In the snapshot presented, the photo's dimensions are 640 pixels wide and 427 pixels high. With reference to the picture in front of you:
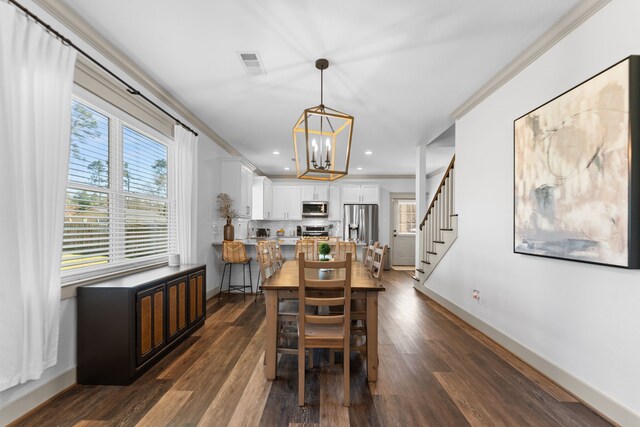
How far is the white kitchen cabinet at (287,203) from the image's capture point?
8.25 metres

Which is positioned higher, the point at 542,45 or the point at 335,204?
the point at 542,45

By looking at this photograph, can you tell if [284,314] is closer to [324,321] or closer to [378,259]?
[324,321]

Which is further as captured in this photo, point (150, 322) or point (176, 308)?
point (176, 308)

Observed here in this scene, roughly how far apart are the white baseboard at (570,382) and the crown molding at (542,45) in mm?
2584

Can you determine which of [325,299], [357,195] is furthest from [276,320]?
[357,195]

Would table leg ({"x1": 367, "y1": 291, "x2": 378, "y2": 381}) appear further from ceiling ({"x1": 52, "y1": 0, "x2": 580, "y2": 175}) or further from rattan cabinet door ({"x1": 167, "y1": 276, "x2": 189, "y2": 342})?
ceiling ({"x1": 52, "y1": 0, "x2": 580, "y2": 175})

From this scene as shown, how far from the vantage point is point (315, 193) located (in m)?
8.20

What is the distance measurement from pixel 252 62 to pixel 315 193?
5.47 metres

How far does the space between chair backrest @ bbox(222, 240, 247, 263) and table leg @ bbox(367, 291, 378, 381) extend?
2.88m

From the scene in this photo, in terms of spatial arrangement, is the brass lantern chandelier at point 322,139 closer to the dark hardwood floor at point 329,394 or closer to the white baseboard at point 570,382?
the dark hardwood floor at point 329,394

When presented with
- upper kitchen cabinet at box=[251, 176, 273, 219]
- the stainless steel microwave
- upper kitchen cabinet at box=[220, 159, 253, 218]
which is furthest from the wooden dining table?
the stainless steel microwave

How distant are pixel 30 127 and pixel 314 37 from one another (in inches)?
81.7

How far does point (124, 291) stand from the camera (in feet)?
7.50

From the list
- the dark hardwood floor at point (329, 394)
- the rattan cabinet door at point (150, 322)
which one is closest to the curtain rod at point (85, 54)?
the rattan cabinet door at point (150, 322)
